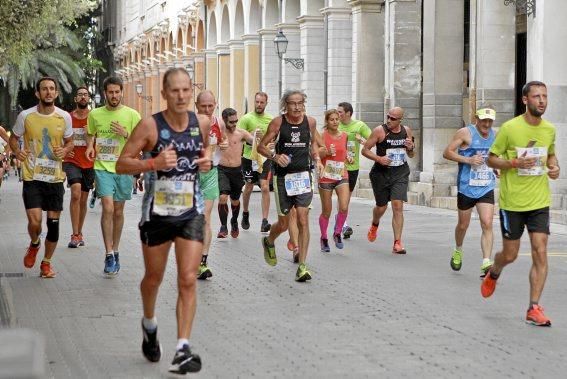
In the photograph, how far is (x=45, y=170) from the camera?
12.6m

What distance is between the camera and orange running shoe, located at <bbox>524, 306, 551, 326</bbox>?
30.8 ft

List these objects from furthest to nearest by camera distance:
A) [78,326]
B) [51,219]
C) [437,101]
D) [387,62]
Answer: [387,62]
[437,101]
[51,219]
[78,326]

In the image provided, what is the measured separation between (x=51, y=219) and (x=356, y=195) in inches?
800

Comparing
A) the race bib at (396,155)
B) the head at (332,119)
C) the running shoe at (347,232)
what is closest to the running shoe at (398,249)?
the race bib at (396,155)

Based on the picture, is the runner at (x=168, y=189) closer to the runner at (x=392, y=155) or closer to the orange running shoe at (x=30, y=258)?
the orange running shoe at (x=30, y=258)

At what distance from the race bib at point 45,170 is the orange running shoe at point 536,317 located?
16.6 feet

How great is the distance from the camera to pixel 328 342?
8484 mm

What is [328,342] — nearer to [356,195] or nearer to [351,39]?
[356,195]

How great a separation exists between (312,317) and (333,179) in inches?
262

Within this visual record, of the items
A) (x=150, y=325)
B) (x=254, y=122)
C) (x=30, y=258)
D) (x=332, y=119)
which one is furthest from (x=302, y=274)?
(x=254, y=122)

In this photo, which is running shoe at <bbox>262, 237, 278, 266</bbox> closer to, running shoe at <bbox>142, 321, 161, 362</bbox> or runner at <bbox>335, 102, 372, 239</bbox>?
runner at <bbox>335, 102, 372, 239</bbox>

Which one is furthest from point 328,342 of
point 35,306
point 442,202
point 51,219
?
point 442,202

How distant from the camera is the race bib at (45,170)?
41.3 ft

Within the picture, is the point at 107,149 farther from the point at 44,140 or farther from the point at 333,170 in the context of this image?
the point at 333,170
